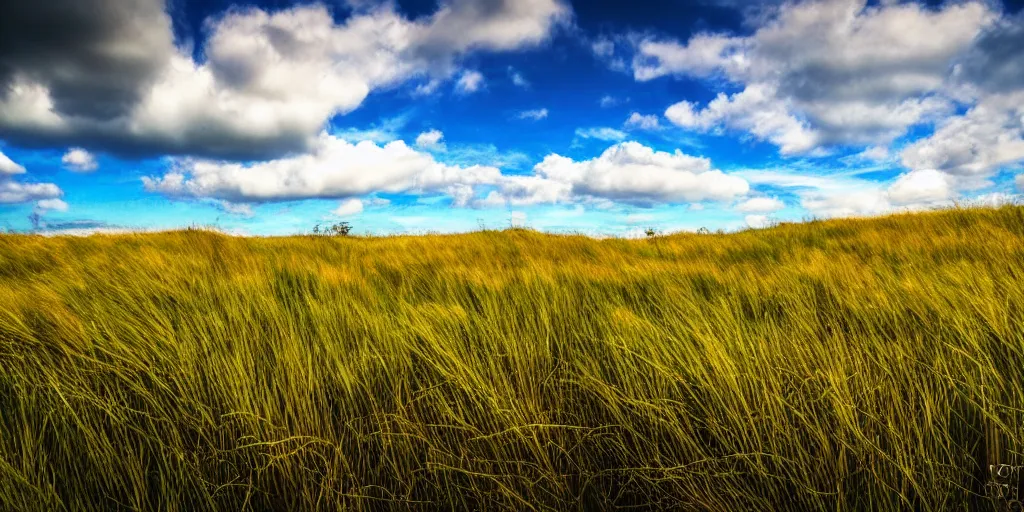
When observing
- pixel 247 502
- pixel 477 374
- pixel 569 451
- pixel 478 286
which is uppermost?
pixel 478 286

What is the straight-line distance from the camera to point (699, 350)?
162 centimetres

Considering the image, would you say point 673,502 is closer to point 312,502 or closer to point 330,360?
point 312,502

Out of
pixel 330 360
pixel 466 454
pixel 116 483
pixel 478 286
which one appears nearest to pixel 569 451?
pixel 466 454

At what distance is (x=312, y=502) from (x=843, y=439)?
144 centimetres

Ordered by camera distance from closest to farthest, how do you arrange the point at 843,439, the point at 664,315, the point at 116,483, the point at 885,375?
the point at 843,439, the point at 116,483, the point at 885,375, the point at 664,315

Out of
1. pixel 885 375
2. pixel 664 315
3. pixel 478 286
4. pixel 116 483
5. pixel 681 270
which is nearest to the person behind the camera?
pixel 116 483

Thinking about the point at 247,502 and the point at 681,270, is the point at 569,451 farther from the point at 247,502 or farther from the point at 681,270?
the point at 681,270

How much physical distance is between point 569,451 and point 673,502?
0.30 metres

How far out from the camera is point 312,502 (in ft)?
4.05

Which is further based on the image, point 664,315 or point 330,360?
point 664,315

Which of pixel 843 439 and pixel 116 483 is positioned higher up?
pixel 843 439

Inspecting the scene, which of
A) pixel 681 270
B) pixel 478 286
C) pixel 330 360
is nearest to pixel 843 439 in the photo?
pixel 330 360

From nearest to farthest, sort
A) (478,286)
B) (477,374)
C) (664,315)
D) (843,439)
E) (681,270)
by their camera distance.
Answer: (843,439) → (477,374) → (664,315) → (478,286) → (681,270)

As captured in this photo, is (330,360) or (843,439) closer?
(843,439)
